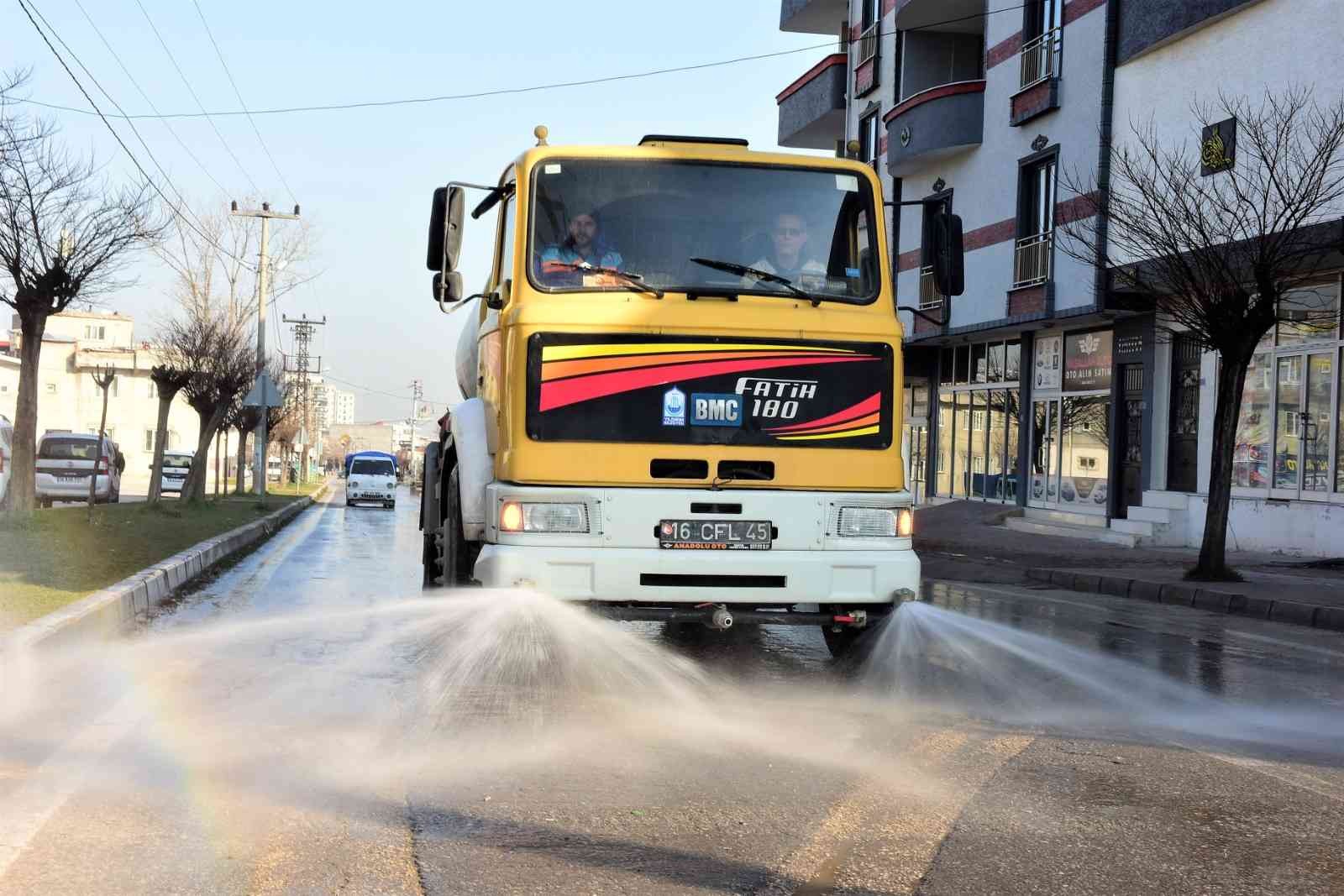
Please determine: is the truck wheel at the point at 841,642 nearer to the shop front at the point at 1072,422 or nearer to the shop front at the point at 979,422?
the shop front at the point at 1072,422

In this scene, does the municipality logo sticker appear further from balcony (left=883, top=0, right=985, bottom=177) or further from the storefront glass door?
balcony (left=883, top=0, right=985, bottom=177)

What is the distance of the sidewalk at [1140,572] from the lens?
1248 centimetres

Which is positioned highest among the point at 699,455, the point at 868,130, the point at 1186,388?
the point at 868,130

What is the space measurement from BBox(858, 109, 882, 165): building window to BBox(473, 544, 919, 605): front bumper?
25382 millimetres

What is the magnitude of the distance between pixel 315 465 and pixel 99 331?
2048 cm

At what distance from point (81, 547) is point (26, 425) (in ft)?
14.2

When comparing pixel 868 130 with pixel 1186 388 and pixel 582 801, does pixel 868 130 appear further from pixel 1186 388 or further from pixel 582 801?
pixel 582 801

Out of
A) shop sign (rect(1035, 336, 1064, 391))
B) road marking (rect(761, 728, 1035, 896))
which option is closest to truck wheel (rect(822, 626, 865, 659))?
road marking (rect(761, 728, 1035, 896))

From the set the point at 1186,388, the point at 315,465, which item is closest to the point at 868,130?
the point at 1186,388

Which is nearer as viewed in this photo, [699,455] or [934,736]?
[934,736]

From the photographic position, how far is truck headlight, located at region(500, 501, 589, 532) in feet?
21.7

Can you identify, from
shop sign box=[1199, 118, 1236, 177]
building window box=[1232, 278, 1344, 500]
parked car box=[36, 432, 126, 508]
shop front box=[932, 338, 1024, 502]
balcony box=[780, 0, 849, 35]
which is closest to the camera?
building window box=[1232, 278, 1344, 500]

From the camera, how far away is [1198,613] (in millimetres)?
12438

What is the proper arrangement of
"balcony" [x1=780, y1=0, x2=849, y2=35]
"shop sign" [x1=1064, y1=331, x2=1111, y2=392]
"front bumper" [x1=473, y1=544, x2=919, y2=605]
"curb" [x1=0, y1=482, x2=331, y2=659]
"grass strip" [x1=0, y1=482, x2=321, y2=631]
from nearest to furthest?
1. "front bumper" [x1=473, y1=544, x2=919, y2=605]
2. "curb" [x1=0, y1=482, x2=331, y2=659]
3. "grass strip" [x1=0, y1=482, x2=321, y2=631]
4. "shop sign" [x1=1064, y1=331, x2=1111, y2=392]
5. "balcony" [x1=780, y1=0, x2=849, y2=35]
